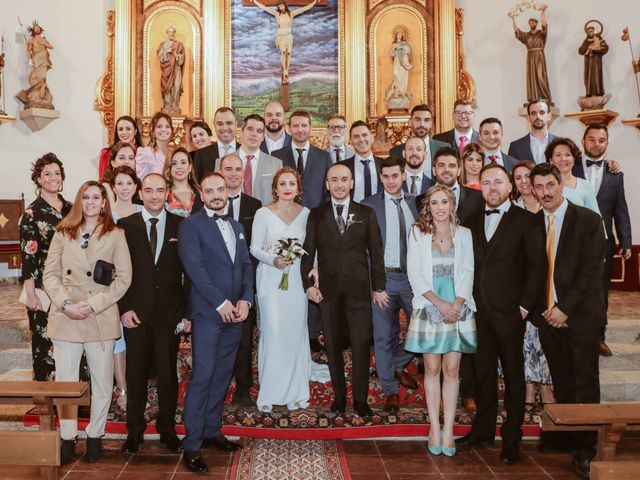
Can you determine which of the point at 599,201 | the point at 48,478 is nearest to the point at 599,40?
the point at 599,201

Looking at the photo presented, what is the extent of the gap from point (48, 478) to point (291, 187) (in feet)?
7.79

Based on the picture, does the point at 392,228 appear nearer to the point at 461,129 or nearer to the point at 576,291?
the point at 576,291

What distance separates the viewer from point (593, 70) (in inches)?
379

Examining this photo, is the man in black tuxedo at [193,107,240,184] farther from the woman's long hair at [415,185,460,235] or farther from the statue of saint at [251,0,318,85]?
the statue of saint at [251,0,318,85]

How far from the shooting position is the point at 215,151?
577 centimetres

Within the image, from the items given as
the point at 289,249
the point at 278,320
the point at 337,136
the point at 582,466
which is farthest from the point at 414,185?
the point at 582,466

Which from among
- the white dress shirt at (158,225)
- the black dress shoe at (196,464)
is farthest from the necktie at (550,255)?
the white dress shirt at (158,225)

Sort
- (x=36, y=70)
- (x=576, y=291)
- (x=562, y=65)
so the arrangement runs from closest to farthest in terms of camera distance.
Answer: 1. (x=576, y=291)
2. (x=36, y=70)
3. (x=562, y=65)

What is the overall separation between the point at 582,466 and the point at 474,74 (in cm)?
766

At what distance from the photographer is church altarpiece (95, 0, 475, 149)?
10.4m

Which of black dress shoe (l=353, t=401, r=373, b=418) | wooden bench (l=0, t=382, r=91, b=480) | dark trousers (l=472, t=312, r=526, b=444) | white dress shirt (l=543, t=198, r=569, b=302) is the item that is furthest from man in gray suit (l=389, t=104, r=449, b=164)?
wooden bench (l=0, t=382, r=91, b=480)

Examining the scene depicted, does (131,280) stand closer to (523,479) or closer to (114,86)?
(523,479)

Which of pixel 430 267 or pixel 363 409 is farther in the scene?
pixel 363 409

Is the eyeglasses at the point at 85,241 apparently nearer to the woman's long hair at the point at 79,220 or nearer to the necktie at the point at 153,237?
the woman's long hair at the point at 79,220
